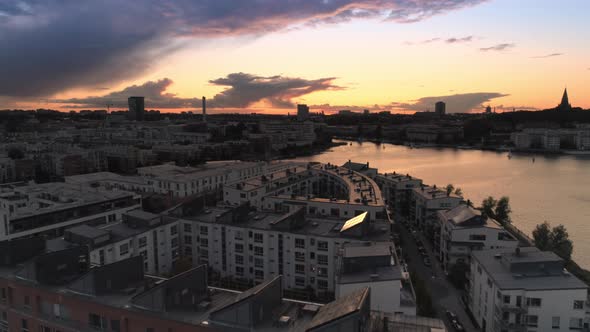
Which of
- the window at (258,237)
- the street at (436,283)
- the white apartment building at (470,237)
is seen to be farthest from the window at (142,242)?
the white apartment building at (470,237)

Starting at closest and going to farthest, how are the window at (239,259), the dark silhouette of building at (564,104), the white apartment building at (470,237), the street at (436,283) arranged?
the street at (436,283), the window at (239,259), the white apartment building at (470,237), the dark silhouette of building at (564,104)

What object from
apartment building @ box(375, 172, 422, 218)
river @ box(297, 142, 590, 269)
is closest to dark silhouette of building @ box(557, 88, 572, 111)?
river @ box(297, 142, 590, 269)

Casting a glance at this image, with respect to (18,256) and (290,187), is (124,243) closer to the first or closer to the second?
(18,256)

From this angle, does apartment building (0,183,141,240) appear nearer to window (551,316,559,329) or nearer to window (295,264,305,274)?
window (295,264,305,274)

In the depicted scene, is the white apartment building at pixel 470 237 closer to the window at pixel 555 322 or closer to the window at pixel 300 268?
the window at pixel 555 322

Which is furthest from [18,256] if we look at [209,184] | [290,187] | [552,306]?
[209,184]

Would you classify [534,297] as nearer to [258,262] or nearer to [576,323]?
[576,323]

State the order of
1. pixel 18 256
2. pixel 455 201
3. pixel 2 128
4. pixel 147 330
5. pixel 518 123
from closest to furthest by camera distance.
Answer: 1. pixel 147 330
2. pixel 18 256
3. pixel 455 201
4. pixel 2 128
5. pixel 518 123
